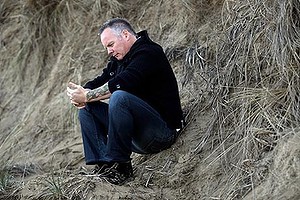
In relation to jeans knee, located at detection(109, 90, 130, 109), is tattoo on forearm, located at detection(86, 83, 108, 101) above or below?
below

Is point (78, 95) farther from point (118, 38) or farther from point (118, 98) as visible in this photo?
point (118, 38)

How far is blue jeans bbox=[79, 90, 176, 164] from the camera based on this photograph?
5.02 m

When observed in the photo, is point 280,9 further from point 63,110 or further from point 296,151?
point 63,110

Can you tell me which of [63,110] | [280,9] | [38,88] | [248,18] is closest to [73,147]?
[63,110]

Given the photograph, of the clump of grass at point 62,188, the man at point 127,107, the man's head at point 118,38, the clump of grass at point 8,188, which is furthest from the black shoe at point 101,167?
the man's head at point 118,38

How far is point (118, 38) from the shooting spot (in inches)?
210

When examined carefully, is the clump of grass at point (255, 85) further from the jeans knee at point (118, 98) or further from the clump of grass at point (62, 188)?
the clump of grass at point (62, 188)

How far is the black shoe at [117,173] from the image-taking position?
5133 millimetres

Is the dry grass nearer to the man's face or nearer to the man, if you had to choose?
the man

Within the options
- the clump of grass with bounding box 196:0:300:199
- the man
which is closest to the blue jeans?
the man

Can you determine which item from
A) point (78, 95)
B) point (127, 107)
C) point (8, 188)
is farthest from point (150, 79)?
point (8, 188)

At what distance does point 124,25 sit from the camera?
5.37 m

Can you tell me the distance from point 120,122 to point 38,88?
8.62 ft

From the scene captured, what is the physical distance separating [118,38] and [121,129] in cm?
71
